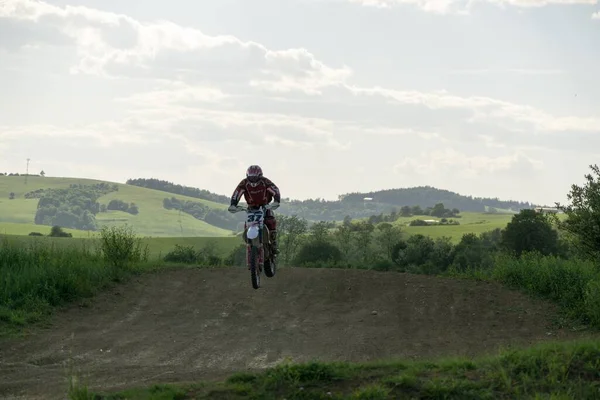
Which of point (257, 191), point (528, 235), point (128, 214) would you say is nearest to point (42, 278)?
point (257, 191)

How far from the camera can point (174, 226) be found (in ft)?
464

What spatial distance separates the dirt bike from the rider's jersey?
0.51 feet

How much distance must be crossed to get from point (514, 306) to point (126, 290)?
433 inches

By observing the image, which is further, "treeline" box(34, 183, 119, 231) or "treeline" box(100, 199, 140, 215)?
"treeline" box(100, 199, 140, 215)

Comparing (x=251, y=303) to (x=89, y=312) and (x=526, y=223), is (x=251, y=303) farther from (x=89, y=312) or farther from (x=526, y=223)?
(x=526, y=223)

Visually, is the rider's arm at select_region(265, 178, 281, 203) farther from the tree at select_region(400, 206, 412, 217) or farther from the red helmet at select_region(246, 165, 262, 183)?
the tree at select_region(400, 206, 412, 217)

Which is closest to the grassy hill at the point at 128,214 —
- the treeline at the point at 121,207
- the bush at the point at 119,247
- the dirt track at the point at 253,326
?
the treeline at the point at 121,207

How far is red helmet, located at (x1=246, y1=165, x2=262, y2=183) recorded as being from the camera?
50.6ft

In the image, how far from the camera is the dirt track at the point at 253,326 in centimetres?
1315

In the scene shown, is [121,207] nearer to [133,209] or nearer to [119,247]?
[133,209]

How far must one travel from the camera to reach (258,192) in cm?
1551

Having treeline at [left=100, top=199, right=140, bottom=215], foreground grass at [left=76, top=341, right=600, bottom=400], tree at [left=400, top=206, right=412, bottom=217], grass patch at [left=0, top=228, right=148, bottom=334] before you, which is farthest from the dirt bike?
treeline at [left=100, top=199, right=140, bottom=215]

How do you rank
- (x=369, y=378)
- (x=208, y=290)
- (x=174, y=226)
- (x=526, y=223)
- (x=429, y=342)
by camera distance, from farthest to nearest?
(x=174, y=226) < (x=526, y=223) < (x=208, y=290) < (x=429, y=342) < (x=369, y=378)

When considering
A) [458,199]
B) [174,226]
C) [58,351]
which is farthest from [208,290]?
[458,199]
